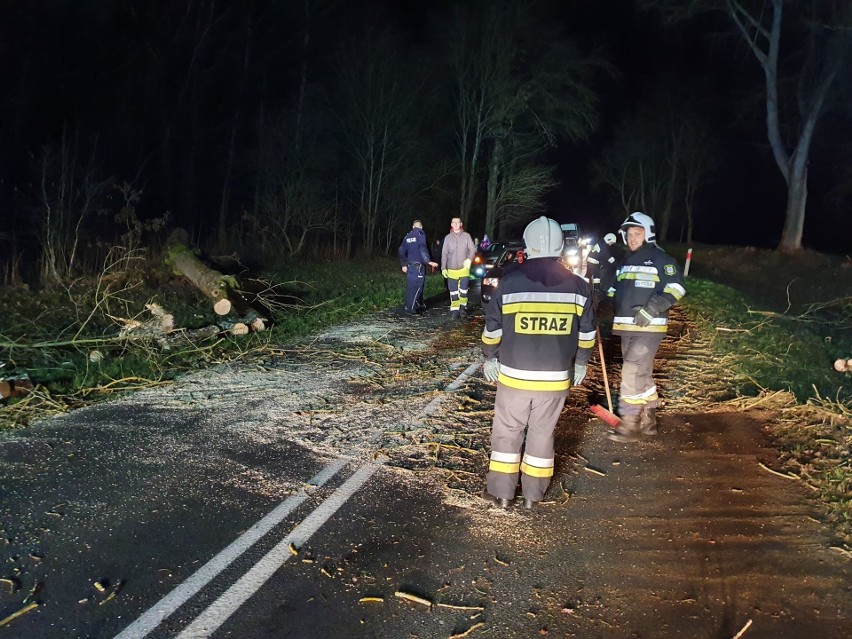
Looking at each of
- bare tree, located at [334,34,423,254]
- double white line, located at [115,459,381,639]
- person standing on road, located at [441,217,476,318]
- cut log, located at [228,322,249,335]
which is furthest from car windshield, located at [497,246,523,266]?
bare tree, located at [334,34,423,254]

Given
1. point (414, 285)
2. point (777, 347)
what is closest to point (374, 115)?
point (414, 285)

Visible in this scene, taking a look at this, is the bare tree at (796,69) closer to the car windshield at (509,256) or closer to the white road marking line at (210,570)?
the car windshield at (509,256)

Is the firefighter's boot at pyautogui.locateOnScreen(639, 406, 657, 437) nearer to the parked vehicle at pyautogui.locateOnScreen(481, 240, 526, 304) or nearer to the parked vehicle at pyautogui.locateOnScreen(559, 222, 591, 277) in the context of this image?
the parked vehicle at pyautogui.locateOnScreen(559, 222, 591, 277)

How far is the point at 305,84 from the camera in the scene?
2531cm

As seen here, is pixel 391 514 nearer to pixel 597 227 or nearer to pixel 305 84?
pixel 305 84

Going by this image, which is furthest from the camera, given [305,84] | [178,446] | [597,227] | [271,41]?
[597,227]

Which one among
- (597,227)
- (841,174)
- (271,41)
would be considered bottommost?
(597,227)

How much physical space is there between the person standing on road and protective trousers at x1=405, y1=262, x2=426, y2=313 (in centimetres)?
47

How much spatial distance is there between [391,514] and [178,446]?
2.16 m

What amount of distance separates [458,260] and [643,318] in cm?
608

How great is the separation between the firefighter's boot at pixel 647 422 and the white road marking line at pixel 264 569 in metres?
2.64

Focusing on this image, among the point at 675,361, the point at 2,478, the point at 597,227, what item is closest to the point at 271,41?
the point at 675,361

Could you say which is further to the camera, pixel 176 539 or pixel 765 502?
pixel 765 502

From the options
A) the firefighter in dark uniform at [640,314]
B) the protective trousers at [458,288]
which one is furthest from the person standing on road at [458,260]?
the firefighter in dark uniform at [640,314]
